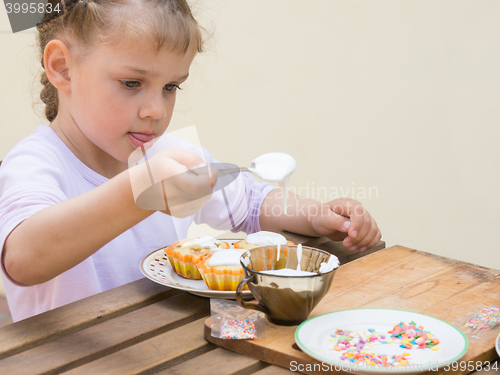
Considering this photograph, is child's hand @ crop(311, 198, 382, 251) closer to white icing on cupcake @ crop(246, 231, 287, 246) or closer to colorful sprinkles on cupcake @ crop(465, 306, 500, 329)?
white icing on cupcake @ crop(246, 231, 287, 246)

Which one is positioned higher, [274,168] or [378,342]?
[274,168]

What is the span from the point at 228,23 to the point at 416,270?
81.5 inches

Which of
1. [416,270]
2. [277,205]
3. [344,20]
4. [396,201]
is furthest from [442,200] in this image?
[416,270]

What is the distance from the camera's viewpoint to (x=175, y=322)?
0.72 metres

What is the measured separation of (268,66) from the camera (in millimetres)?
2676

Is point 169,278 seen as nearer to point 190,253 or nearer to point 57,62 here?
point 190,253

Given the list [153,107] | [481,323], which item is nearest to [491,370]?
[481,323]

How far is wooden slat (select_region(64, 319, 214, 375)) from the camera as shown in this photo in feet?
1.99

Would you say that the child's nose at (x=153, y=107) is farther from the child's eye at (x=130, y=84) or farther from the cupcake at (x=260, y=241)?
the cupcake at (x=260, y=241)

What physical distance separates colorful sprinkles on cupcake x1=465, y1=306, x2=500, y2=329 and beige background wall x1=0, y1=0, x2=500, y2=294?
1983 millimetres

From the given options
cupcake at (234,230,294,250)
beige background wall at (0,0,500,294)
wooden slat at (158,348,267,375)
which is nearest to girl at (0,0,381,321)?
cupcake at (234,230,294,250)

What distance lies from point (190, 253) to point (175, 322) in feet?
0.46

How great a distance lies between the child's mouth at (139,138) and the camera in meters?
1.07

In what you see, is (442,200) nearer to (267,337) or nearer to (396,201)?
(396,201)
